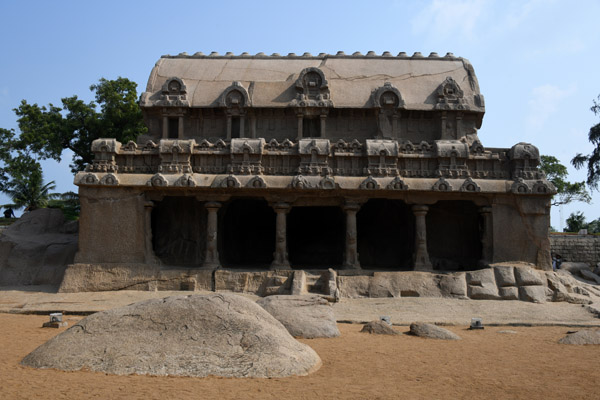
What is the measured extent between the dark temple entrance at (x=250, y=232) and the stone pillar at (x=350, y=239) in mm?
4514

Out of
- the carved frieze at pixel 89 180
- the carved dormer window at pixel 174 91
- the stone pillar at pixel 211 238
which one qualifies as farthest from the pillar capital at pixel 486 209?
the carved frieze at pixel 89 180

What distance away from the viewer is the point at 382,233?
63.9 feet

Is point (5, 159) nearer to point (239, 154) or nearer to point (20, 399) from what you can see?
point (239, 154)

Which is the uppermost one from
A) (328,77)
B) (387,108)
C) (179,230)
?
(328,77)

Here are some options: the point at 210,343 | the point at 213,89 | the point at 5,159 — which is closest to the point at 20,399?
the point at 210,343

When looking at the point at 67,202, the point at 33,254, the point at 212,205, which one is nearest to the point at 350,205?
the point at 212,205

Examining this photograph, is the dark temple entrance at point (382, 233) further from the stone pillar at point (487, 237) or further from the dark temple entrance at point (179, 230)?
the dark temple entrance at point (179, 230)

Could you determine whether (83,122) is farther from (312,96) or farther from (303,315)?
(303,315)

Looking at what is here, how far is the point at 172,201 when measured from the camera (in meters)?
17.8

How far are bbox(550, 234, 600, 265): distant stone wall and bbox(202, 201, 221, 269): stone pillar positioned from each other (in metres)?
18.8

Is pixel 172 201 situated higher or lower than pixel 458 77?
lower

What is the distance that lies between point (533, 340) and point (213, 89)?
44.7 ft

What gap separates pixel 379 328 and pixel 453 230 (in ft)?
28.1

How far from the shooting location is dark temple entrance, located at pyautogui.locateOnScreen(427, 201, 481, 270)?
18.0 metres
